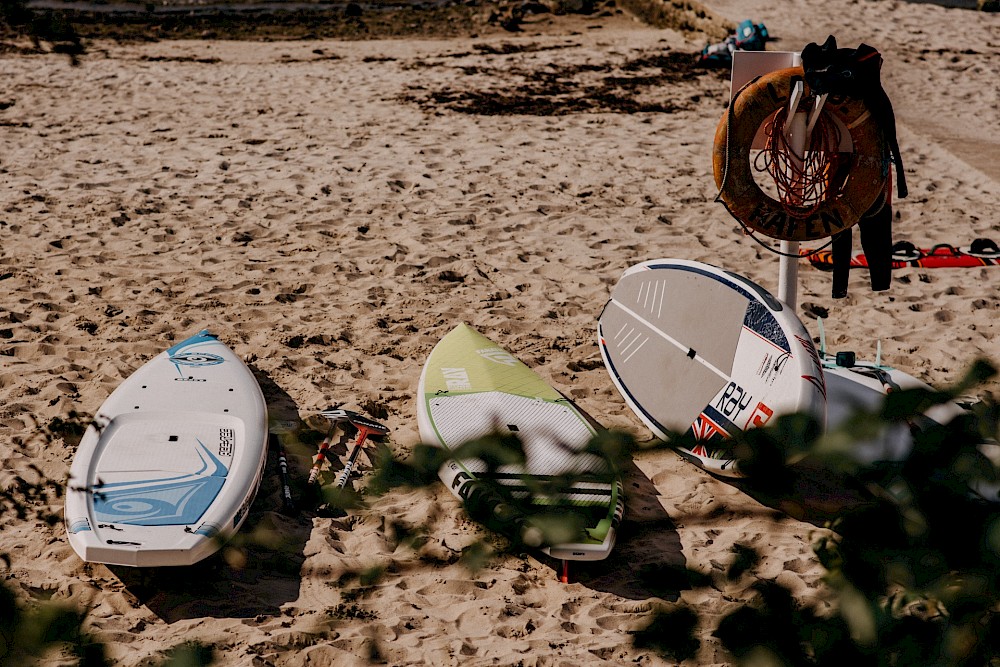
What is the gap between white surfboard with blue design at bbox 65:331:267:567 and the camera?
374 cm

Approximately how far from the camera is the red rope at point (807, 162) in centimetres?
420

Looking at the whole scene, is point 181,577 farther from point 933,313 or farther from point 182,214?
point 933,313

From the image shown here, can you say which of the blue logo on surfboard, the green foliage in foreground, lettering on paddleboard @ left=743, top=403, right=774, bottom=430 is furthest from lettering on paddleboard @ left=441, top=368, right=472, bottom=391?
the green foliage in foreground

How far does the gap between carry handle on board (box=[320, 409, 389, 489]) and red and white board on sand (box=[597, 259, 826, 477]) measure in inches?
60.5

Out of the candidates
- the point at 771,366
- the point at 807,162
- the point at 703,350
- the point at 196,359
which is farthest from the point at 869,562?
the point at 196,359

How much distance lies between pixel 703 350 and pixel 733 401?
0.50m

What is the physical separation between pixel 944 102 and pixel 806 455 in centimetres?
1158

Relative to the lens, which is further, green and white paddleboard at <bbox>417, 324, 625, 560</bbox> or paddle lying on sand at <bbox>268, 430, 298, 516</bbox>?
paddle lying on sand at <bbox>268, 430, 298, 516</bbox>

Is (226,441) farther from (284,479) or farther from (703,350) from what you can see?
(703,350)

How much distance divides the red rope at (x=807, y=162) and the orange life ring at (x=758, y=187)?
0.05 m

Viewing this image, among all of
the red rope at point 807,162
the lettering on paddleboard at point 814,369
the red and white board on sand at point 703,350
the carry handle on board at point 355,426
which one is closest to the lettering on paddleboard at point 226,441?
the carry handle on board at point 355,426

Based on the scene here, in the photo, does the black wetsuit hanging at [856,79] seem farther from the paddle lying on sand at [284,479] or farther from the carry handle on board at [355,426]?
the paddle lying on sand at [284,479]

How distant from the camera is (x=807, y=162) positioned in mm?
4320

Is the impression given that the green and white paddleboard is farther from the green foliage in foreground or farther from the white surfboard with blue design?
the green foliage in foreground
